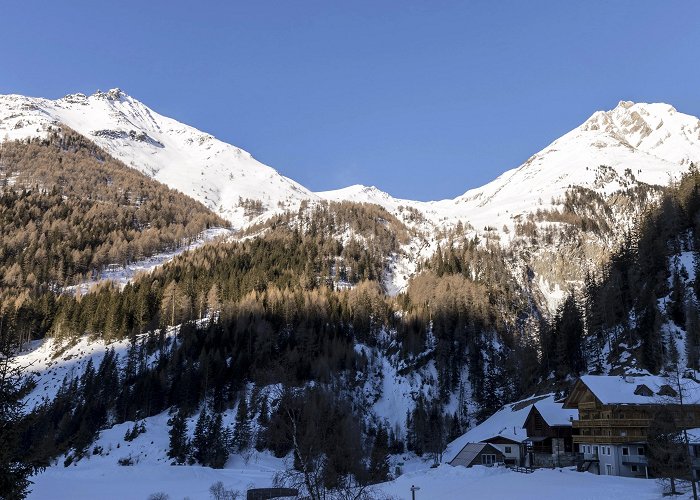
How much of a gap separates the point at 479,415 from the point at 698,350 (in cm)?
4447

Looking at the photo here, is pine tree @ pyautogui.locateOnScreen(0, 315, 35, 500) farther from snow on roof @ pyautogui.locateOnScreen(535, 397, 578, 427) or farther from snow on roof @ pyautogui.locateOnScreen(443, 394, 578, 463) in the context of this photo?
snow on roof @ pyautogui.locateOnScreen(443, 394, 578, 463)

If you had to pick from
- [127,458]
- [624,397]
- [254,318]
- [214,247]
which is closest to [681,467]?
[624,397]

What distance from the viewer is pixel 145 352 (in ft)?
374

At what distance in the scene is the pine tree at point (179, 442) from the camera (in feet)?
268

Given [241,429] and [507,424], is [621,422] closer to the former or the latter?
[507,424]

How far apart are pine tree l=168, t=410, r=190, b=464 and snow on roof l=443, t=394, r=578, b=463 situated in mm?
44231

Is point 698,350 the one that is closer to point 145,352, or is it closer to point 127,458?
point 127,458

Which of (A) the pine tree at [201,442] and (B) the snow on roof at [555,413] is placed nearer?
(B) the snow on roof at [555,413]

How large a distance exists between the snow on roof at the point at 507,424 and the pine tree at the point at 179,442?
44.2 meters

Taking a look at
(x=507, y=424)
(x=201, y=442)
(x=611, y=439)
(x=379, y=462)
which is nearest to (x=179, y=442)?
(x=201, y=442)

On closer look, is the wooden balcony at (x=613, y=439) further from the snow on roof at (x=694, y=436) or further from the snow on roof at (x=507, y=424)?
the snow on roof at (x=507, y=424)

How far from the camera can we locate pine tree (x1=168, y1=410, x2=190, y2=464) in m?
81.7

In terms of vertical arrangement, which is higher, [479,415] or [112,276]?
[112,276]

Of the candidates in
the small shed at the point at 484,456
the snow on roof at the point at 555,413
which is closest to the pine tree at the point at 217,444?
the small shed at the point at 484,456
